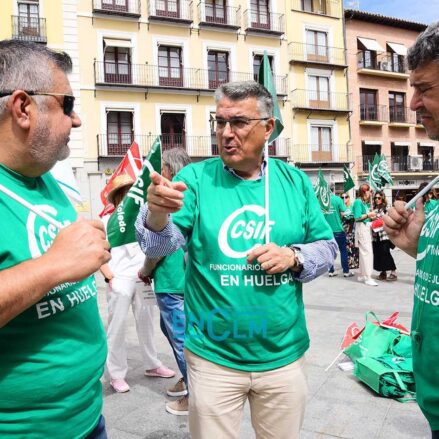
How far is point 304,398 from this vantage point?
2180 millimetres

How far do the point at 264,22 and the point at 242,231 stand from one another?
82.1 feet

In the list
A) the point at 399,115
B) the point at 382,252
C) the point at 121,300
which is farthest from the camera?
the point at 399,115

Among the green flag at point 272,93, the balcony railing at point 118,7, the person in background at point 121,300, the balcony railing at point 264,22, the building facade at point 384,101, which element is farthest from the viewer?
the building facade at point 384,101

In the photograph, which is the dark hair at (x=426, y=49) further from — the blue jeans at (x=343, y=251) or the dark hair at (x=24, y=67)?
the blue jeans at (x=343, y=251)

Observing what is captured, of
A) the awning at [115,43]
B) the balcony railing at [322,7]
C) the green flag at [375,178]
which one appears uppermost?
the balcony railing at [322,7]

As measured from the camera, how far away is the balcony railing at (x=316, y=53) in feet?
83.1

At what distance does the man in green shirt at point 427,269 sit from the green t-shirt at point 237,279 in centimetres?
58

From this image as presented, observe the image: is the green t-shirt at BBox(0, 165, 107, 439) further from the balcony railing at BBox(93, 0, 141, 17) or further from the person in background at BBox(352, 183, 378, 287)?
the balcony railing at BBox(93, 0, 141, 17)

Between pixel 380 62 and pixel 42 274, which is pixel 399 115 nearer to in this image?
pixel 380 62

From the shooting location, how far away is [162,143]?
2253 cm

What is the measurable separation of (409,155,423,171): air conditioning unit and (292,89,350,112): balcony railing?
565 centimetres

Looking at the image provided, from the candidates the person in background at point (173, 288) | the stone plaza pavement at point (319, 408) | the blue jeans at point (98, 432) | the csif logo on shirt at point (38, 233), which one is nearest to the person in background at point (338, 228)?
the stone plaza pavement at point (319, 408)

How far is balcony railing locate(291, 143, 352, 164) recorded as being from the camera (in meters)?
25.3

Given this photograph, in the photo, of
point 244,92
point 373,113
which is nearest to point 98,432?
point 244,92
